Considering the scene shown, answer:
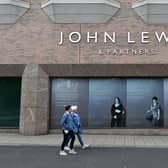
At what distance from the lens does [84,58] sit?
1689cm

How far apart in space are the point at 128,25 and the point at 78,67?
3.29m

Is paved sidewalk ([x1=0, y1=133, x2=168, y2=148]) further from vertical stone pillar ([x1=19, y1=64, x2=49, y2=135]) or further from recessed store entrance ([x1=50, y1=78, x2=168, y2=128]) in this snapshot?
recessed store entrance ([x1=50, y1=78, x2=168, y2=128])

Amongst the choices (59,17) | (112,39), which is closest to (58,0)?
(59,17)

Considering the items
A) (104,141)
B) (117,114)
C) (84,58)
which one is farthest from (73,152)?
(84,58)

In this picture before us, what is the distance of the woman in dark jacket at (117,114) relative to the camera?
678 inches

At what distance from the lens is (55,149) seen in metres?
12.2

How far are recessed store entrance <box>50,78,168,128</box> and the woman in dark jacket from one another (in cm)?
11

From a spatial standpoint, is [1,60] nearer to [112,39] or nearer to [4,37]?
[4,37]

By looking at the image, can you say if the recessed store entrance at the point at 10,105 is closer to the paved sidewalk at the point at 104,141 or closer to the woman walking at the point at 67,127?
the paved sidewalk at the point at 104,141

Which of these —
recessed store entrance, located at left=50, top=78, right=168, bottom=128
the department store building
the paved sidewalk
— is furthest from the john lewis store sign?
the paved sidewalk

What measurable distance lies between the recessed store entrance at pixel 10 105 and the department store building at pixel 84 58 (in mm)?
52

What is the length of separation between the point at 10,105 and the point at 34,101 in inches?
65.9

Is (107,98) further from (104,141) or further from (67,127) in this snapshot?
(67,127)

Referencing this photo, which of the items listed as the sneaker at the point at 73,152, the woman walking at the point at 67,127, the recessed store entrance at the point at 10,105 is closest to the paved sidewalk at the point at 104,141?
the recessed store entrance at the point at 10,105
